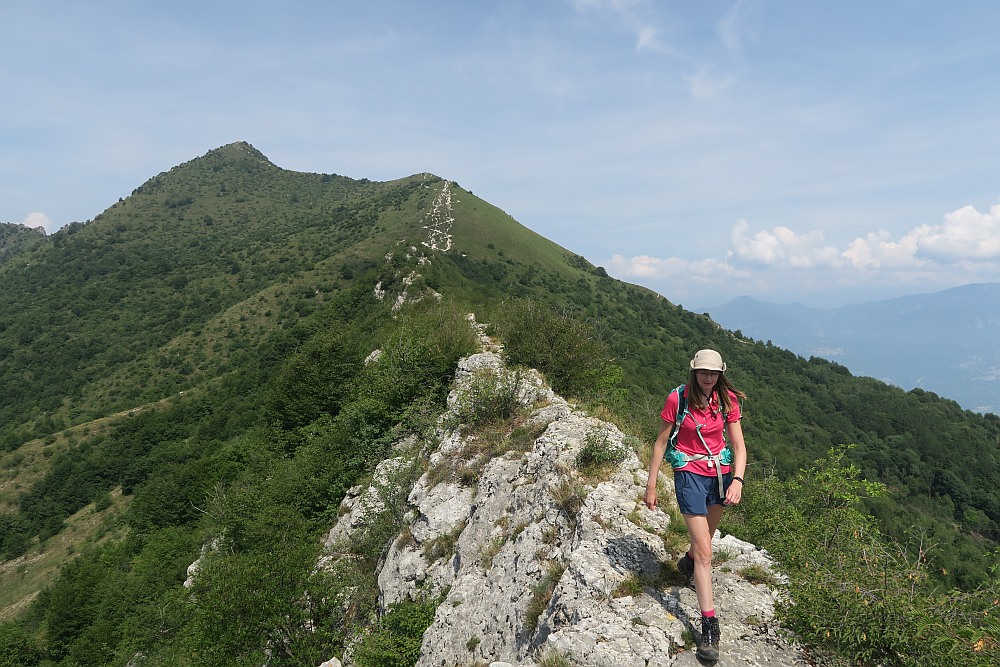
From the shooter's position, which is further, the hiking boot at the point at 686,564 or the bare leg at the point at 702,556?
the hiking boot at the point at 686,564

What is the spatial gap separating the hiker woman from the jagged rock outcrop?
0.79 m

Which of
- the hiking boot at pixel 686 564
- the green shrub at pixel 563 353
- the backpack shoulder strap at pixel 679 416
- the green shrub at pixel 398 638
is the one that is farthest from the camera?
the green shrub at pixel 563 353

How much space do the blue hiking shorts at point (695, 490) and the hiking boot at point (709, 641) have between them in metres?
1.21

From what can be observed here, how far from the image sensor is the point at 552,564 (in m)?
7.30

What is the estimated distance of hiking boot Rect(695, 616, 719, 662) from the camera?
493cm

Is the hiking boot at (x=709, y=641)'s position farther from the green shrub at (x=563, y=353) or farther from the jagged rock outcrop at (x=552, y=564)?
the green shrub at (x=563, y=353)

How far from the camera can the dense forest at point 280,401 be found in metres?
15.5

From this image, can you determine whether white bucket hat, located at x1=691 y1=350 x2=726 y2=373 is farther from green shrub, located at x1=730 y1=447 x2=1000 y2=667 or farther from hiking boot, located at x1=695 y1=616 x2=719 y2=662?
hiking boot, located at x1=695 y1=616 x2=719 y2=662

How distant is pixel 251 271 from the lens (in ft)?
418

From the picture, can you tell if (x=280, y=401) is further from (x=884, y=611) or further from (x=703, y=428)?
(x=884, y=611)

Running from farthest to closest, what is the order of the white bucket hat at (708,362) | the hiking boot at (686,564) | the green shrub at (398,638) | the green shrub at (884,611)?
the green shrub at (398,638) < the hiking boot at (686,564) < the white bucket hat at (708,362) < the green shrub at (884,611)

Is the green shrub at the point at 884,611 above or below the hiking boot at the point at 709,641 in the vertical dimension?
above

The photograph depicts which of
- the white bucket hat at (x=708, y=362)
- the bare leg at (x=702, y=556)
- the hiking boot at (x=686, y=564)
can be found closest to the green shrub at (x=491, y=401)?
the hiking boot at (x=686, y=564)

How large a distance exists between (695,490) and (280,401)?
88.7 ft
